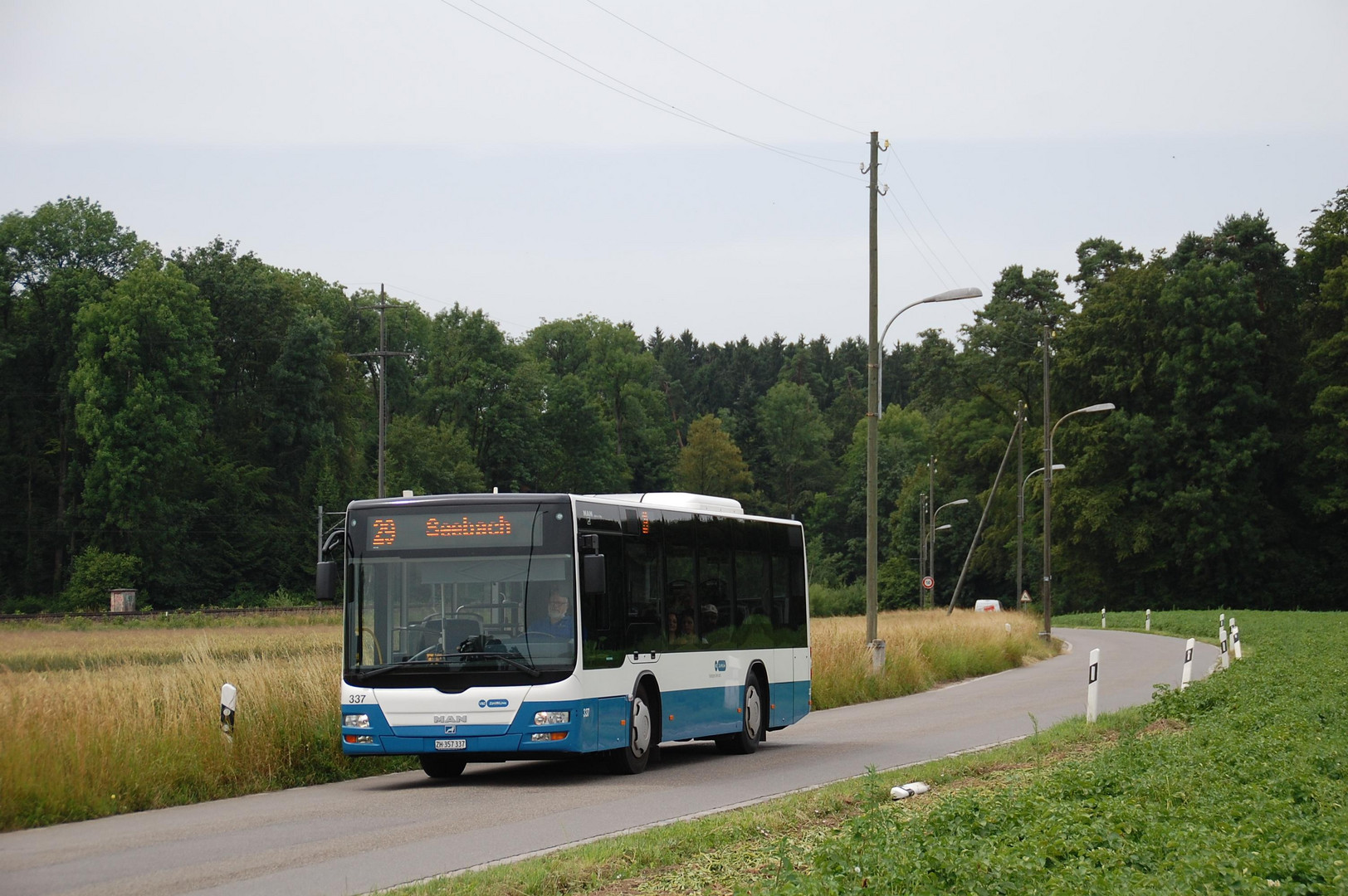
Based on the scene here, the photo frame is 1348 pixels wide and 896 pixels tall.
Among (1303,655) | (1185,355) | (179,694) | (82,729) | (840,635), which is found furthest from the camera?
(1185,355)

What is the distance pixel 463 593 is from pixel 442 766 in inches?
88.5

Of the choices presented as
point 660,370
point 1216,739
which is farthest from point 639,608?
point 660,370

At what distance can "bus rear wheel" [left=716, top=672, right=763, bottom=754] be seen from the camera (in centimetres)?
1833

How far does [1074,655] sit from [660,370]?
11246 centimetres

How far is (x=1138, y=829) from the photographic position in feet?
29.1

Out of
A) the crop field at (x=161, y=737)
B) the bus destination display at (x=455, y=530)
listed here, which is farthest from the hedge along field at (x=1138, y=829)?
the crop field at (x=161, y=737)

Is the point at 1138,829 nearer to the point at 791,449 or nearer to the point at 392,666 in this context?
the point at 392,666

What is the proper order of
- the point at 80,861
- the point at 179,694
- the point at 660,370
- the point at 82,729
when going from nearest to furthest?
the point at 80,861, the point at 82,729, the point at 179,694, the point at 660,370

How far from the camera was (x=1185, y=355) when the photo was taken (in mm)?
76625

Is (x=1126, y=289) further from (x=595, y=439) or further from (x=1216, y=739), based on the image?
(x=1216, y=739)

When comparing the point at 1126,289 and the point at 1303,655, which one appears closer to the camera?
the point at 1303,655

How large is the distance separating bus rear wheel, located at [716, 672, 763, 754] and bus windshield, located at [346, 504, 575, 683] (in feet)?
14.4

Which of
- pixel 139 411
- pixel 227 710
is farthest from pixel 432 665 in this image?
pixel 139 411

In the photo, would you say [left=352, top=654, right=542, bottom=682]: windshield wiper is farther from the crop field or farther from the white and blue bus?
the crop field
